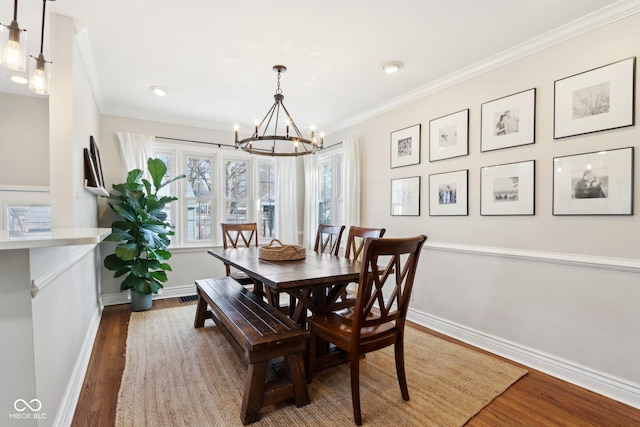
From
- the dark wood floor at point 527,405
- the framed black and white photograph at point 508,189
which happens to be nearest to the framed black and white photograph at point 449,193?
the framed black and white photograph at point 508,189

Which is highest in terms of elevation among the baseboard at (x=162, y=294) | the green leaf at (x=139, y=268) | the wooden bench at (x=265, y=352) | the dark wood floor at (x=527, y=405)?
the green leaf at (x=139, y=268)

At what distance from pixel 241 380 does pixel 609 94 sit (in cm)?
323

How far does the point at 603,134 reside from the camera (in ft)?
6.75

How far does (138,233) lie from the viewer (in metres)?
3.56

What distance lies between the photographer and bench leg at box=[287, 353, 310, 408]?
186 cm

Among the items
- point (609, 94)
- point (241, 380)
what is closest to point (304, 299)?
point (241, 380)

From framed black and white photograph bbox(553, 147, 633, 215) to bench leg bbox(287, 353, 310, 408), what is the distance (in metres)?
2.18

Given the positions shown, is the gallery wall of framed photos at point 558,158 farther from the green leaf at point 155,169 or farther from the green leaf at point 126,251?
the green leaf at point 126,251

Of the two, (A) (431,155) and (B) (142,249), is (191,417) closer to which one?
Answer: (B) (142,249)

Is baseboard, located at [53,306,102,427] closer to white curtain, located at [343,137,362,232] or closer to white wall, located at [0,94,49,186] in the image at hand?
white wall, located at [0,94,49,186]

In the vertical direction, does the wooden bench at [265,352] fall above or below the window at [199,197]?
below

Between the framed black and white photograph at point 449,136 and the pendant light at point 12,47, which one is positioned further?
the framed black and white photograph at point 449,136

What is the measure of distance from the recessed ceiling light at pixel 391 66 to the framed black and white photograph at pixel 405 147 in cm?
76

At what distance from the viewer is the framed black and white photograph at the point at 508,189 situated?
95.7 inches
